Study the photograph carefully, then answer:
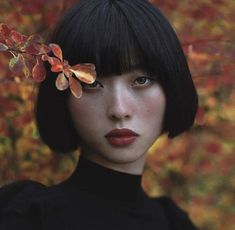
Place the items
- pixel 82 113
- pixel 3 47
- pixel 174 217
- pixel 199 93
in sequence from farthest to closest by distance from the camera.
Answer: pixel 199 93
pixel 174 217
pixel 82 113
pixel 3 47

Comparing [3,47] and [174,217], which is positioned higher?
[3,47]

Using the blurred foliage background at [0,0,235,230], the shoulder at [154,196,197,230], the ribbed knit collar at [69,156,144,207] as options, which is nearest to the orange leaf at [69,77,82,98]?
the ribbed knit collar at [69,156,144,207]

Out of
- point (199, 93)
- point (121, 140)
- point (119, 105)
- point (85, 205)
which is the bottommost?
point (199, 93)

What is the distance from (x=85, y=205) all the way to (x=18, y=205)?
184 mm

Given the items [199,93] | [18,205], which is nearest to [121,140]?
[18,205]

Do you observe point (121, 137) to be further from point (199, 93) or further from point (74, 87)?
point (199, 93)

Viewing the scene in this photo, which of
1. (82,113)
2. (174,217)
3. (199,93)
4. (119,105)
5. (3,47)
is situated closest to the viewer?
(3,47)

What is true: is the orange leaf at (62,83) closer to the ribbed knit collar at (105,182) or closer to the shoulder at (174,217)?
the ribbed knit collar at (105,182)

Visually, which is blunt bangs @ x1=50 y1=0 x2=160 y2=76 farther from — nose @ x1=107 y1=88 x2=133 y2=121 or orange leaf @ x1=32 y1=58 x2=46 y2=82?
orange leaf @ x1=32 y1=58 x2=46 y2=82

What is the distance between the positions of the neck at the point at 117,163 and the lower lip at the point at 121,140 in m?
0.08

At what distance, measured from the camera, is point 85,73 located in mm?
1522

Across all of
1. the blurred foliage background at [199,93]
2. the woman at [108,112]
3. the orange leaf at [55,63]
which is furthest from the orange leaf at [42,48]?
the blurred foliage background at [199,93]

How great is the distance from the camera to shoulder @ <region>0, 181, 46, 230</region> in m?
1.84

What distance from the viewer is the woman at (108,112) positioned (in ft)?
6.00
